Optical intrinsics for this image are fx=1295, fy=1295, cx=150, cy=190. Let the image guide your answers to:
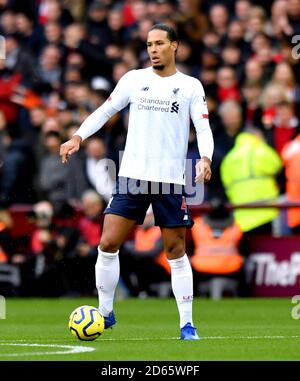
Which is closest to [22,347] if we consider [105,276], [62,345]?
[62,345]

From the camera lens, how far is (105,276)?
35.6ft

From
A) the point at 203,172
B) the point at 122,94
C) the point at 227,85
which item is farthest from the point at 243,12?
the point at 203,172

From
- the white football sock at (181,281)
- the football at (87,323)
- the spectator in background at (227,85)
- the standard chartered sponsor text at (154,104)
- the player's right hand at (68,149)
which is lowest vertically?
the football at (87,323)

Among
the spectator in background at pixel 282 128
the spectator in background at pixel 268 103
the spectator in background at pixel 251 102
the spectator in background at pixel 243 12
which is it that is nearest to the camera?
the spectator in background at pixel 282 128

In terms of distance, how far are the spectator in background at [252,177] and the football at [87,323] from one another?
6553 mm

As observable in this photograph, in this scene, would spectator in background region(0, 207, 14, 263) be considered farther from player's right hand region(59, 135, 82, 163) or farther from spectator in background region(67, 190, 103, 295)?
player's right hand region(59, 135, 82, 163)

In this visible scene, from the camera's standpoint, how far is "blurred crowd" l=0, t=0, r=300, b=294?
17.0 metres

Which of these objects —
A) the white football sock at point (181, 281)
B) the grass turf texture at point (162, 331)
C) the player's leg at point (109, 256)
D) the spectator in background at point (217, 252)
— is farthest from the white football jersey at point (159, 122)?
the spectator in background at point (217, 252)

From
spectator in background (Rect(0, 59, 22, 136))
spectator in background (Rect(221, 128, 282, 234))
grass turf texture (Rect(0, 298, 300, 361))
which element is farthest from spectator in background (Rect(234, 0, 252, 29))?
grass turf texture (Rect(0, 298, 300, 361))

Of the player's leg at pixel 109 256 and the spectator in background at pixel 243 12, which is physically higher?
the spectator in background at pixel 243 12

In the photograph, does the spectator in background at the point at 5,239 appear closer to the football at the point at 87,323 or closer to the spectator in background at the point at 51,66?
the spectator in background at the point at 51,66

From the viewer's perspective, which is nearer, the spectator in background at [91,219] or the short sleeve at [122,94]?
the short sleeve at [122,94]

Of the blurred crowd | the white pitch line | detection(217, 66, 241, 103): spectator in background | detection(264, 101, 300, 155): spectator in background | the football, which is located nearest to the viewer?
the white pitch line

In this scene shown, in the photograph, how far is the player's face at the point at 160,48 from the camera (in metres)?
10.6
